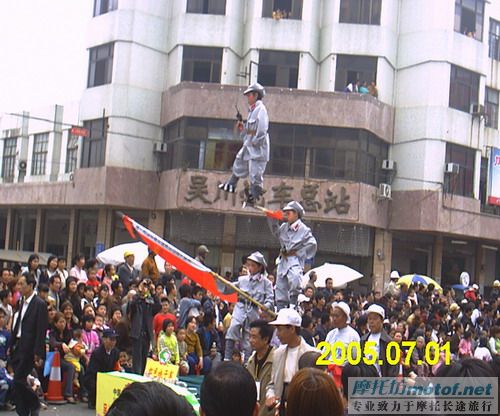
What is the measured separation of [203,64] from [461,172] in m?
11.2

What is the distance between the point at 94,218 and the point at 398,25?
15.1m

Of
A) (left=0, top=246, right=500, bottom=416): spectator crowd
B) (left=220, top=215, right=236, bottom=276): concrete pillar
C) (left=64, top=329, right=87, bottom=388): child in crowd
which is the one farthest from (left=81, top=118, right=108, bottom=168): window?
(left=64, top=329, right=87, bottom=388): child in crowd

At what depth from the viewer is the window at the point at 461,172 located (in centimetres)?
2888

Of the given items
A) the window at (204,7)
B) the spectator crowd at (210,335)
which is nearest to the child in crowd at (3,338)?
the spectator crowd at (210,335)

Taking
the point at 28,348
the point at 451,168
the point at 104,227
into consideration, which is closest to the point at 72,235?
the point at 104,227

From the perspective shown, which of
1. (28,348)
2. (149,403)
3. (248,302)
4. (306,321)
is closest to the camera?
(149,403)

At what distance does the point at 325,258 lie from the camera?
93.0 feet

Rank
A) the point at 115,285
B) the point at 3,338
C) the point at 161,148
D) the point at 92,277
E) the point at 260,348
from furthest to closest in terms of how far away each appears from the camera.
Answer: the point at 161,148
the point at 92,277
the point at 115,285
the point at 3,338
the point at 260,348

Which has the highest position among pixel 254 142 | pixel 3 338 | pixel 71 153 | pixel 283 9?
pixel 283 9

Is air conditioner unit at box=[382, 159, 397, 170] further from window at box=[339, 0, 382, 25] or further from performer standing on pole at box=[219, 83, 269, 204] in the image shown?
performer standing on pole at box=[219, 83, 269, 204]

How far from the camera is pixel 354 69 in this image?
1134 inches

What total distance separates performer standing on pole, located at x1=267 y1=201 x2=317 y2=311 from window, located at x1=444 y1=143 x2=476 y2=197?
65.1ft

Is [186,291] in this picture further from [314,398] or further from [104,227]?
[104,227]

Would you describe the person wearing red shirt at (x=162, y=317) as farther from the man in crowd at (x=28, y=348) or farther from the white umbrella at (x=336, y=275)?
the white umbrella at (x=336, y=275)
